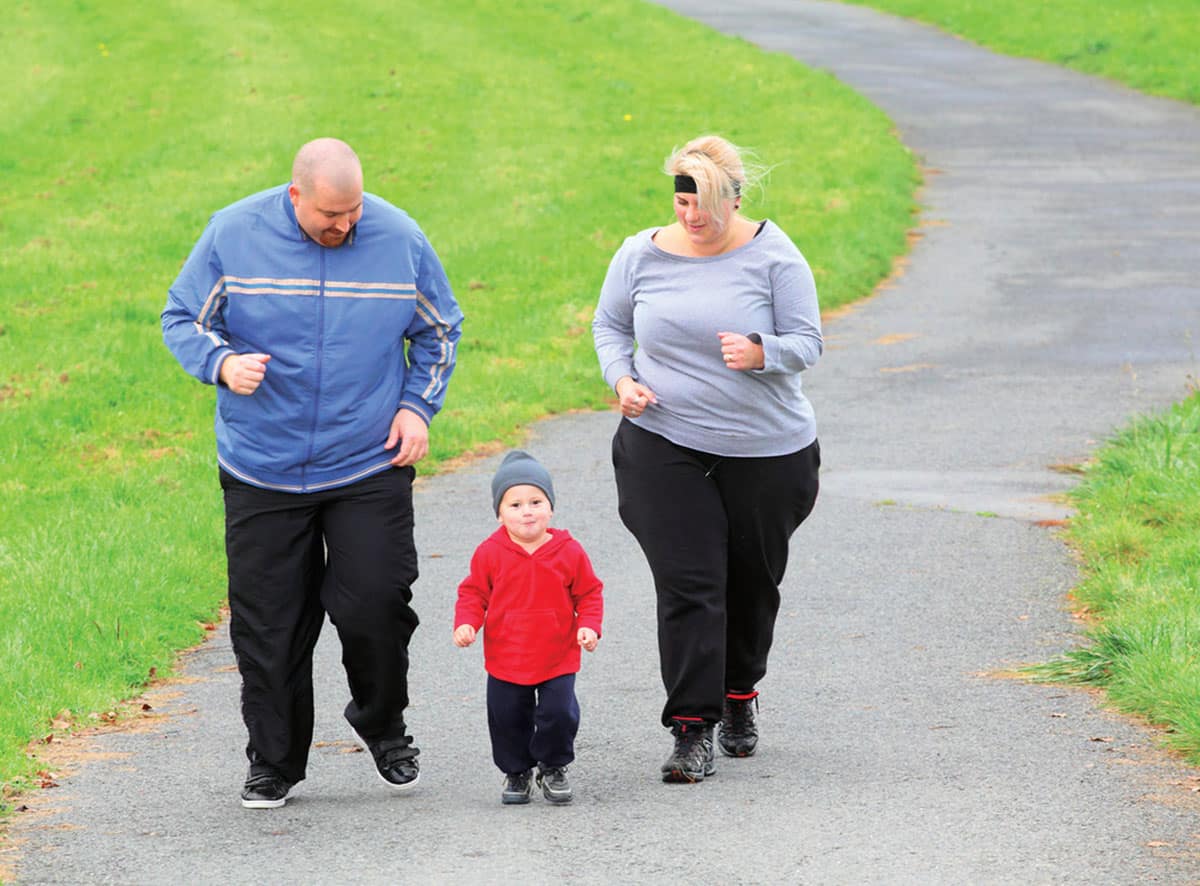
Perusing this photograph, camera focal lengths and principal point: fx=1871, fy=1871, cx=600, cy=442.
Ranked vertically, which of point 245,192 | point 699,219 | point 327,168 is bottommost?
point 245,192

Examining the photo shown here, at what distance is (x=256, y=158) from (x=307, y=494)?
17.3 meters

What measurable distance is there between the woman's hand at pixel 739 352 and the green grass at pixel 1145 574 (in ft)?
6.12

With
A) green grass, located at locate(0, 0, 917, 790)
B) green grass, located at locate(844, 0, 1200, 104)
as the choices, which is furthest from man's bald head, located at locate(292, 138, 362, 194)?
green grass, located at locate(844, 0, 1200, 104)

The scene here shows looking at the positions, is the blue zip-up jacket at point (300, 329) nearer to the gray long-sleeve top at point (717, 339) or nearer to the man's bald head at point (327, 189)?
the man's bald head at point (327, 189)

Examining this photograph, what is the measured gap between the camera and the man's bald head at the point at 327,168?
16.9 feet

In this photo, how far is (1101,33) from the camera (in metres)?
32.4

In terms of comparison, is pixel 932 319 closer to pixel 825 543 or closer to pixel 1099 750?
pixel 825 543

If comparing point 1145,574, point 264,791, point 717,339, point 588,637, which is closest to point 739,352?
point 717,339

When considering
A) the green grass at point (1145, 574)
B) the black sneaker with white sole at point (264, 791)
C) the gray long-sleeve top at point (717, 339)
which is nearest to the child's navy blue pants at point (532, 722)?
the black sneaker with white sole at point (264, 791)

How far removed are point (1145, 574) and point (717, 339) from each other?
10.5 feet

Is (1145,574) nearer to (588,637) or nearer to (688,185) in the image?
(688,185)

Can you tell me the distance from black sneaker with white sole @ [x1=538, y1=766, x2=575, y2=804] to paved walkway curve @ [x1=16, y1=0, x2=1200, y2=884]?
0.05 metres

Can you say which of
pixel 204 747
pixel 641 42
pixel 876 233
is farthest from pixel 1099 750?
pixel 641 42

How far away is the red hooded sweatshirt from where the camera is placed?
A: 17.6 feet
